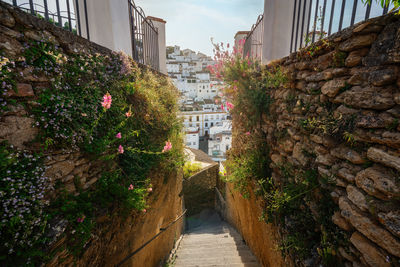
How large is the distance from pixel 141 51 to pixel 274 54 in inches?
158

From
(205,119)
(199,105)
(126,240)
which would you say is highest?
(199,105)

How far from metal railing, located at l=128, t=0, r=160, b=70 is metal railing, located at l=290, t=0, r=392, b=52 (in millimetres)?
3905

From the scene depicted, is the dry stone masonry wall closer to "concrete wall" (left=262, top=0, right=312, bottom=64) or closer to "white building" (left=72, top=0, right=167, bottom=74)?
"concrete wall" (left=262, top=0, right=312, bottom=64)

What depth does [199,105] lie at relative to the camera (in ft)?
106

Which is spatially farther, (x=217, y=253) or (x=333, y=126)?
(x=217, y=253)

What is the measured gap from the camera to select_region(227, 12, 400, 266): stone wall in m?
1.27

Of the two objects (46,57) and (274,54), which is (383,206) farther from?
(274,54)

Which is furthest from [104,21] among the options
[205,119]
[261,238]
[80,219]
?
[205,119]

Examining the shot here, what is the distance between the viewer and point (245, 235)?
5141 mm

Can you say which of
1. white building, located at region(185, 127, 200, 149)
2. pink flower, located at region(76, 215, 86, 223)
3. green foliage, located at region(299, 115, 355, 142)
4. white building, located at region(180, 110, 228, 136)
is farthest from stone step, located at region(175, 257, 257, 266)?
white building, located at region(180, 110, 228, 136)

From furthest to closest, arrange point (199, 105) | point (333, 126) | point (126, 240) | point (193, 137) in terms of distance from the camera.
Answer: point (199, 105) → point (193, 137) → point (126, 240) → point (333, 126)

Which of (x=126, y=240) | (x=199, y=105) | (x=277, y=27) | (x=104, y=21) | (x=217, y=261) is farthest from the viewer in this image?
(x=199, y=105)

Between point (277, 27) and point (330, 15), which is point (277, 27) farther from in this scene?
point (330, 15)

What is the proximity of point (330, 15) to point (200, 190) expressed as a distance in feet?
32.3
